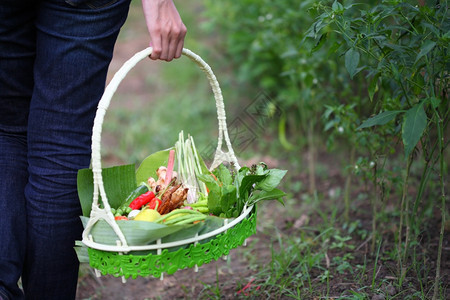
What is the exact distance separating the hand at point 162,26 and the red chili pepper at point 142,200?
432 millimetres

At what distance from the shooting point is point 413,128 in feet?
4.10

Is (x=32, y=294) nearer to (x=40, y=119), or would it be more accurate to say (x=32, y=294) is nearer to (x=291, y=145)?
(x=40, y=119)

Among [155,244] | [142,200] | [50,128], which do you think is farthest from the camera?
[142,200]

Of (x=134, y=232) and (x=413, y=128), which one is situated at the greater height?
(x=413, y=128)

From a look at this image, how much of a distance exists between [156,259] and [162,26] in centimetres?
65

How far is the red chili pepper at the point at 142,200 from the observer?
157 centimetres

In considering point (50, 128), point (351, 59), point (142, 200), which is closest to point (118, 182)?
point (142, 200)

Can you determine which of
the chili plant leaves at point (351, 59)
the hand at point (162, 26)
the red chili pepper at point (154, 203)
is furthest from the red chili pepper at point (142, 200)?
the chili plant leaves at point (351, 59)

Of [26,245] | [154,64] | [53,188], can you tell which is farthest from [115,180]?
[154,64]

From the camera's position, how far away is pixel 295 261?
7.16ft

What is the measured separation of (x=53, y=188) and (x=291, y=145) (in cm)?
242

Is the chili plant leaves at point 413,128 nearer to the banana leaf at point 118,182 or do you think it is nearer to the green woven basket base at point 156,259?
the green woven basket base at point 156,259

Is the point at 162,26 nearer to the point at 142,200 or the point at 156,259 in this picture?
the point at 142,200

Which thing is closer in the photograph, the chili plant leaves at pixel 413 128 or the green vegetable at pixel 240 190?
the chili plant leaves at pixel 413 128
